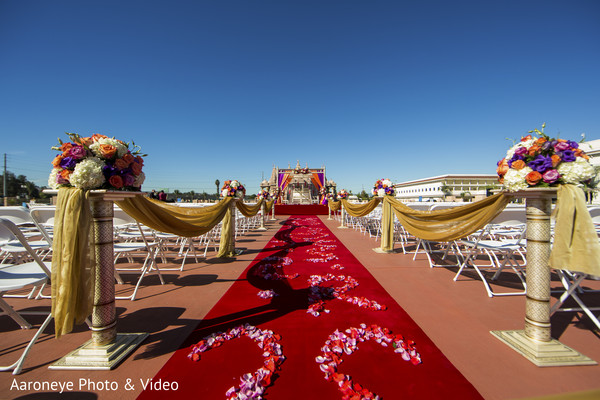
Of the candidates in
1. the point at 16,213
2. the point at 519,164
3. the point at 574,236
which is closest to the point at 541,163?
the point at 519,164

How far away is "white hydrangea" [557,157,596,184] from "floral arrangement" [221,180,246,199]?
20.4 ft

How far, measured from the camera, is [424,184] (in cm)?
8100

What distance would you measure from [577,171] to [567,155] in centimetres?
18

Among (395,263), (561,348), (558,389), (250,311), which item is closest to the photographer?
(558,389)

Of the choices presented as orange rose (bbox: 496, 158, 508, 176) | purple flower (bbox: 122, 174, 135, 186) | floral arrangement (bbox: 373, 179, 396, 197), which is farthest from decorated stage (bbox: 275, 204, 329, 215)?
orange rose (bbox: 496, 158, 508, 176)

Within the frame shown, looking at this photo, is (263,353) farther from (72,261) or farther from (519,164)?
(519,164)

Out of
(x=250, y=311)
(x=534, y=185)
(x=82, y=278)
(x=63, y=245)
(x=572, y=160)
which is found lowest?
(x=250, y=311)

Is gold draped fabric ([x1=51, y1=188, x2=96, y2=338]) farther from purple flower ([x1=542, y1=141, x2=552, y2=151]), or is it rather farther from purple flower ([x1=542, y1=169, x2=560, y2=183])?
purple flower ([x1=542, y1=141, x2=552, y2=151])

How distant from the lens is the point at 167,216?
10.0 ft

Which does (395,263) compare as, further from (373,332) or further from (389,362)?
(389,362)

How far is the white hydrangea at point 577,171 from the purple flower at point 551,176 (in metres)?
0.09

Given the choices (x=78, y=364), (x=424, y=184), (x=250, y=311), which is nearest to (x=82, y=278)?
(x=78, y=364)

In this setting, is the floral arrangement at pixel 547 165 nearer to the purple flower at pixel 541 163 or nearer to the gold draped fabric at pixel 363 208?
the purple flower at pixel 541 163

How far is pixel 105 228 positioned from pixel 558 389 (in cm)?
394
